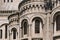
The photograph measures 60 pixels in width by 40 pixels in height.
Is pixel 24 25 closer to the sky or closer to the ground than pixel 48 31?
closer to the sky

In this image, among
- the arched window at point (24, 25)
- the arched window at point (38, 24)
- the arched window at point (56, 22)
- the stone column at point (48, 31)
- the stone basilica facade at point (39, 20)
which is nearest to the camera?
the arched window at point (56, 22)

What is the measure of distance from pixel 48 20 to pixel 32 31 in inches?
97.3

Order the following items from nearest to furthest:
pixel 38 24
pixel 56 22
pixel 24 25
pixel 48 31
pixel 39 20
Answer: pixel 56 22
pixel 48 31
pixel 39 20
pixel 38 24
pixel 24 25

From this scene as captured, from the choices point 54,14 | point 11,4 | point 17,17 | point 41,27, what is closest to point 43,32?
point 41,27

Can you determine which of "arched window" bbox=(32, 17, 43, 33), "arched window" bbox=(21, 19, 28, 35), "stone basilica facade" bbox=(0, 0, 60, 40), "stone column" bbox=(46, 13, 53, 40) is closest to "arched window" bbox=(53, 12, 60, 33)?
"stone basilica facade" bbox=(0, 0, 60, 40)

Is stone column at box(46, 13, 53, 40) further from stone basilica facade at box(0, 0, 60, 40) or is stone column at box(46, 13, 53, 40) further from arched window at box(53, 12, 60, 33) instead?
arched window at box(53, 12, 60, 33)

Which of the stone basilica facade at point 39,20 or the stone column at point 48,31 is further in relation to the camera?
the stone column at point 48,31

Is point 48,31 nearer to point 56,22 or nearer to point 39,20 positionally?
point 56,22

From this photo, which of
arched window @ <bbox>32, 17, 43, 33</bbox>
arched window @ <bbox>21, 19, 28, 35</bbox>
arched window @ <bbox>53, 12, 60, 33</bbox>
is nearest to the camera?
arched window @ <bbox>53, 12, 60, 33</bbox>

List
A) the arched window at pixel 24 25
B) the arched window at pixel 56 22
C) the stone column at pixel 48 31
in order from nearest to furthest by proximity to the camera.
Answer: the arched window at pixel 56 22
the stone column at pixel 48 31
the arched window at pixel 24 25

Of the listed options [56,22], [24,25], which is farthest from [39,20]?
[56,22]

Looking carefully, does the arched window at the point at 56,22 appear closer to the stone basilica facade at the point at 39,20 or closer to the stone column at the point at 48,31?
the stone basilica facade at the point at 39,20

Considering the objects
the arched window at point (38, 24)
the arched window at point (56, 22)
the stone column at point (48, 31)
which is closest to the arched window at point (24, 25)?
the arched window at point (38, 24)

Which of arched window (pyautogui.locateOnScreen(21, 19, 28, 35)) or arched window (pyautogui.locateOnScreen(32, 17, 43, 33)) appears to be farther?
arched window (pyautogui.locateOnScreen(21, 19, 28, 35))
